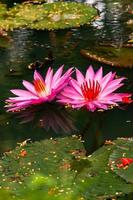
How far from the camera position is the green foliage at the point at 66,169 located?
100 cm

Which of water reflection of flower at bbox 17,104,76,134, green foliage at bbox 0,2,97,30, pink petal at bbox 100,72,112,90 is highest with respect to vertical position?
green foliage at bbox 0,2,97,30

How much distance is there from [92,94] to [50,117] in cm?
16

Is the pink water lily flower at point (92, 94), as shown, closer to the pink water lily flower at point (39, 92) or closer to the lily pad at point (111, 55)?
the pink water lily flower at point (39, 92)

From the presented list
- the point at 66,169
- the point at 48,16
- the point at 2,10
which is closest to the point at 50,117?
the point at 66,169

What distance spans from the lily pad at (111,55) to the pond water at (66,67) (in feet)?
0.07

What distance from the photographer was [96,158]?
3.75 ft

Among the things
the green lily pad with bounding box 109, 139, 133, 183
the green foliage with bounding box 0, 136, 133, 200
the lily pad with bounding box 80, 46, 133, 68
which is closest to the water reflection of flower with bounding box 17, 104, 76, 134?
the green foliage with bounding box 0, 136, 133, 200

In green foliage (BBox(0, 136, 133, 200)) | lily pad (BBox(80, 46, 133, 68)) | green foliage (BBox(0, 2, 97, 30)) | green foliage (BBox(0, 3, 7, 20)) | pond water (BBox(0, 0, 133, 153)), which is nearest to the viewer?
green foliage (BBox(0, 136, 133, 200))

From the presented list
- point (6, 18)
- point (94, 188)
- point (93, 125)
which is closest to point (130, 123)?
point (93, 125)

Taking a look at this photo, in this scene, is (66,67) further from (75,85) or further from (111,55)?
(75,85)

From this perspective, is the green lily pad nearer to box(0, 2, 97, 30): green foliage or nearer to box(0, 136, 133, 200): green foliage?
box(0, 136, 133, 200): green foliage

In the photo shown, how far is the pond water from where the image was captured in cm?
132

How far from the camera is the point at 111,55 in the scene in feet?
5.91

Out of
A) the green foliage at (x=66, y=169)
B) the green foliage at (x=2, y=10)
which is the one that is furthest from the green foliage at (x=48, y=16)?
the green foliage at (x=66, y=169)
